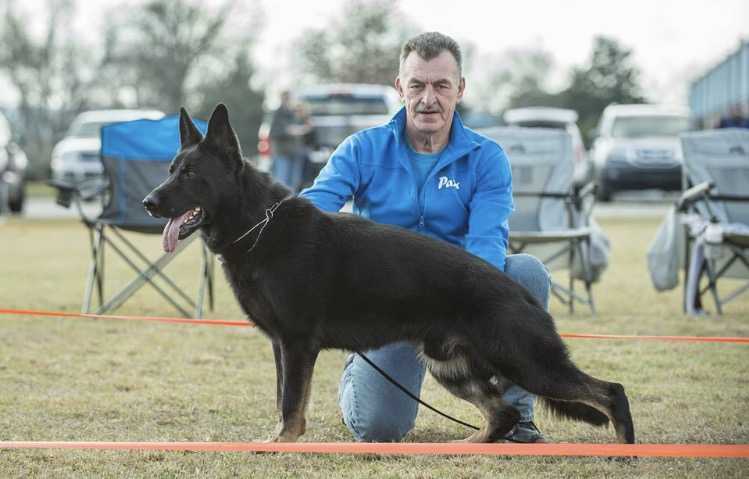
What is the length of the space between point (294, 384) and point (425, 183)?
1064 mm

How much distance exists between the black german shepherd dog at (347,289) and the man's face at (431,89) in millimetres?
555

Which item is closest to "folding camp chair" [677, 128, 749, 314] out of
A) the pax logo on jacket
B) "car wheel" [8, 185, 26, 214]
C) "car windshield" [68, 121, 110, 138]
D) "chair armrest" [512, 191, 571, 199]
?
"chair armrest" [512, 191, 571, 199]

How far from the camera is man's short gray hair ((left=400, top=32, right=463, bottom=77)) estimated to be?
12.6ft

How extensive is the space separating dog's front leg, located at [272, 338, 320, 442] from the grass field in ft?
0.41

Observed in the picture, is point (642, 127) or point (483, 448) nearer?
point (483, 448)

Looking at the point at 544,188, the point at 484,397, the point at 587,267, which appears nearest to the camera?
the point at 484,397

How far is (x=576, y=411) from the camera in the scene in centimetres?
340

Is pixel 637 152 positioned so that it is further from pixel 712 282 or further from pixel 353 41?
pixel 353 41

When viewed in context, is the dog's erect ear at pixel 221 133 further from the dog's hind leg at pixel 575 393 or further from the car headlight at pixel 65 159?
the car headlight at pixel 65 159

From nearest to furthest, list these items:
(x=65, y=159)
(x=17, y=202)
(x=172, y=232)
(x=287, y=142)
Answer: (x=172, y=232), (x=287, y=142), (x=17, y=202), (x=65, y=159)

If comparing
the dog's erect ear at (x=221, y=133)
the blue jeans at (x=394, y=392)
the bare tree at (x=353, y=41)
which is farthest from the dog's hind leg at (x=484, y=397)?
the bare tree at (x=353, y=41)

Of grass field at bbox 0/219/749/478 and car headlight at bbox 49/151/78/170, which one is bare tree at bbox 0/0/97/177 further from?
grass field at bbox 0/219/749/478

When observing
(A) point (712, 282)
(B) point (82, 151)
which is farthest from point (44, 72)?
(A) point (712, 282)

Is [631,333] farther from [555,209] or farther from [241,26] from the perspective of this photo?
[241,26]
